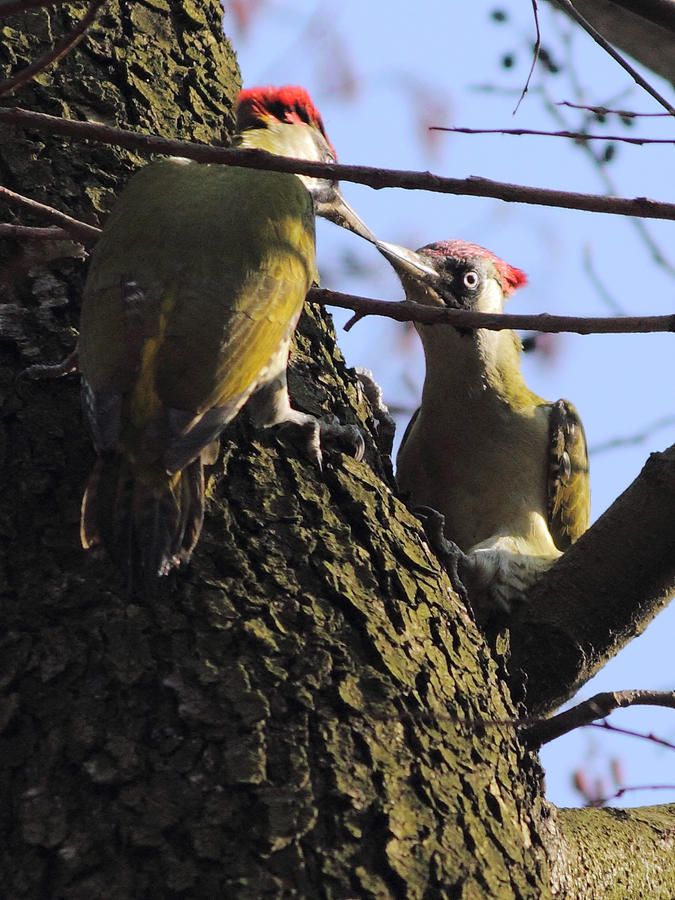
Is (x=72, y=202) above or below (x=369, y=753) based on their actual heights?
above

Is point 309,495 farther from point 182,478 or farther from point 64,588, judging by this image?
point 64,588

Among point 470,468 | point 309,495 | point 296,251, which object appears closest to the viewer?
point 309,495

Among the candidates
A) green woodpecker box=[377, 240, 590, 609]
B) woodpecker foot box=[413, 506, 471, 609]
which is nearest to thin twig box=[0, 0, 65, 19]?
woodpecker foot box=[413, 506, 471, 609]

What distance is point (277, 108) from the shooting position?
3.90 metres

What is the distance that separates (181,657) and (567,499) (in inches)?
97.6

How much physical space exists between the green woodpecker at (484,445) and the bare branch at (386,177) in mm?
2216

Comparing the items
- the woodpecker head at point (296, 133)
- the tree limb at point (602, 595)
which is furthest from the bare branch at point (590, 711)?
the woodpecker head at point (296, 133)

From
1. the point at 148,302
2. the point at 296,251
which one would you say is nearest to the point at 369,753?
the point at 148,302

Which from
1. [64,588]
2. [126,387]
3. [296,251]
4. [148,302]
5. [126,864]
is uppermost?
[296,251]

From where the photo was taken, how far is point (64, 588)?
6.31ft

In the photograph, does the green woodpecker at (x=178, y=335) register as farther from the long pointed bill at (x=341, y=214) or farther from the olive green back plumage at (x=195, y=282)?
the long pointed bill at (x=341, y=214)

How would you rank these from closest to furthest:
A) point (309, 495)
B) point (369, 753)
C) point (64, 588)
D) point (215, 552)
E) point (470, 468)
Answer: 1. point (369, 753)
2. point (64, 588)
3. point (215, 552)
4. point (309, 495)
5. point (470, 468)

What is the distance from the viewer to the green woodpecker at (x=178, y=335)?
80.8 inches

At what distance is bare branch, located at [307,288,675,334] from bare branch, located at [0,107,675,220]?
0.22 meters
